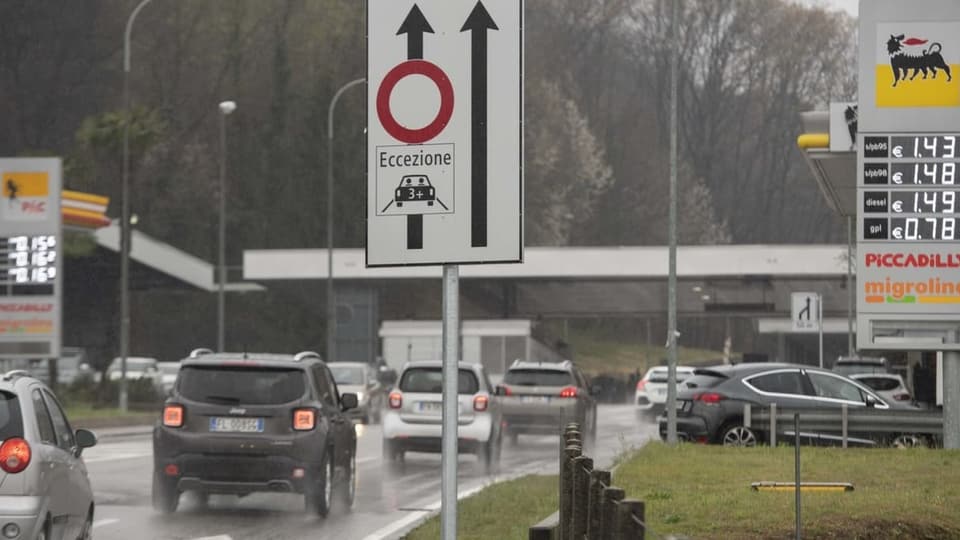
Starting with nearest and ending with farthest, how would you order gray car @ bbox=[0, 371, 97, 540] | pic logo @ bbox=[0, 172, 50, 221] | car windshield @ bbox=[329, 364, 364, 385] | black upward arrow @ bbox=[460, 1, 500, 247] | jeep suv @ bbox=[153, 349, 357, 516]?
black upward arrow @ bbox=[460, 1, 500, 247] < gray car @ bbox=[0, 371, 97, 540] < jeep suv @ bbox=[153, 349, 357, 516] < pic logo @ bbox=[0, 172, 50, 221] < car windshield @ bbox=[329, 364, 364, 385]


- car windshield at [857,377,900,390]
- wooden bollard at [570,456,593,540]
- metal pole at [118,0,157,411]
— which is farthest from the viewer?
metal pole at [118,0,157,411]

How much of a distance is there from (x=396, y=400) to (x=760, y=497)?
1301cm

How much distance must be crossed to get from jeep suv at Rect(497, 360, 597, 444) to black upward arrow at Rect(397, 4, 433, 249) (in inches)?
1093

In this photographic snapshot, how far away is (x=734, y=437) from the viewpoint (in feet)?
96.0

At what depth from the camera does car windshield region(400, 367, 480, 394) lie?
2983 centimetres

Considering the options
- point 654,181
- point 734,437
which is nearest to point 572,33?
Result: point 654,181

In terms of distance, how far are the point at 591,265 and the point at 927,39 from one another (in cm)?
4837

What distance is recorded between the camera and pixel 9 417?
12.8 m

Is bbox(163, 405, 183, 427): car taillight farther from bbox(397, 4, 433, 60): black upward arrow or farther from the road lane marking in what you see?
bbox(397, 4, 433, 60): black upward arrow

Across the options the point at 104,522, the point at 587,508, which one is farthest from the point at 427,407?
the point at 587,508

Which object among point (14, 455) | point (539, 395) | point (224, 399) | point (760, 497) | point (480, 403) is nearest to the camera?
point (14, 455)

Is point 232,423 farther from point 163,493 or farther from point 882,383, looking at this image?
point 882,383

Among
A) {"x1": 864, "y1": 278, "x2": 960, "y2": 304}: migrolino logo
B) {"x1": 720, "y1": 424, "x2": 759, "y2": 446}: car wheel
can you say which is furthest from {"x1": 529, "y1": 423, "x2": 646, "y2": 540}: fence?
{"x1": 720, "y1": 424, "x2": 759, "y2": 446}: car wheel

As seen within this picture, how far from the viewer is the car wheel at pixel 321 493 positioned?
751 inches
